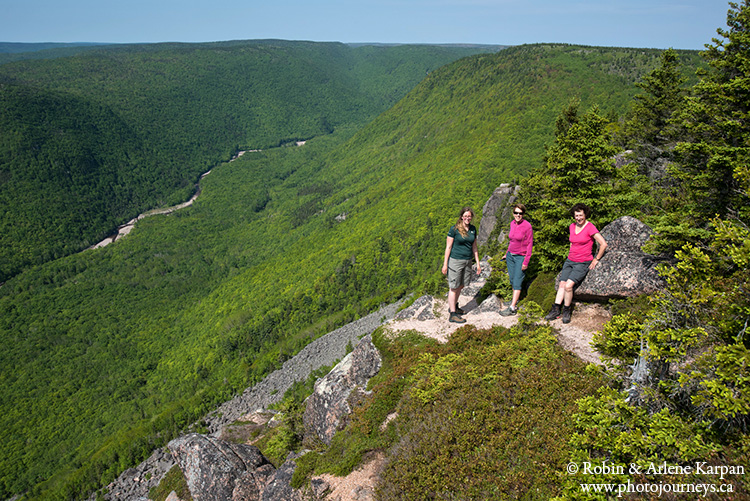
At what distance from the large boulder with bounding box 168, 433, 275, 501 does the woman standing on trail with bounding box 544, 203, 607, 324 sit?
1704 centimetres

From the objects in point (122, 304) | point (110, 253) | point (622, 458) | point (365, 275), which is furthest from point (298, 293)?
point (110, 253)

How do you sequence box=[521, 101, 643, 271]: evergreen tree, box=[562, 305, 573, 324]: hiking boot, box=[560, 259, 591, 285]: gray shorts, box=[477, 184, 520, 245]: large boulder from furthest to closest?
1. box=[477, 184, 520, 245]: large boulder
2. box=[521, 101, 643, 271]: evergreen tree
3. box=[562, 305, 573, 324]: hiking boot
4. box=[560, 259, 591, 285]: gray shorts

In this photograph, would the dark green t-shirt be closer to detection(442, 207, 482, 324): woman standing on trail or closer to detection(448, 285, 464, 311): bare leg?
detection(442, 207, 482, 324): woman standing on trail

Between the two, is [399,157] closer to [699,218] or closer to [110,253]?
[110,253]

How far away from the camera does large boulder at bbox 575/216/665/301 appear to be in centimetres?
1266

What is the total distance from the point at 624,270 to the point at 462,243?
606 centimetres

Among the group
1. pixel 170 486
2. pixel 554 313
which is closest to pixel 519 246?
pixel 554 313

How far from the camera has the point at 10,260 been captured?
146 metres

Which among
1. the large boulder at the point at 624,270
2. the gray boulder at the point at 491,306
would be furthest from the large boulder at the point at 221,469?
the large boulder at the point at 624,270

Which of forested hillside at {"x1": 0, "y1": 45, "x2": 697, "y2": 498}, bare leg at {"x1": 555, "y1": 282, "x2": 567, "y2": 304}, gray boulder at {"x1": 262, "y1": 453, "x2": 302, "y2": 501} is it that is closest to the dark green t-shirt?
bare leg at {"x1": 555, "y1": 282, "x2": 567, "y2": 304}

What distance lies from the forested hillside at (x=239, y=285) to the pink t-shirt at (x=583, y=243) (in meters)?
30.8

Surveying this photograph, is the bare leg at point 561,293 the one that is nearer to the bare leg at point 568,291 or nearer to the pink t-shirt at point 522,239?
the bare leg at point 568,291

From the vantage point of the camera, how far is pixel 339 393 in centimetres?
1638

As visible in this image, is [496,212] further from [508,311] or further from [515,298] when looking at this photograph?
[515,298]
